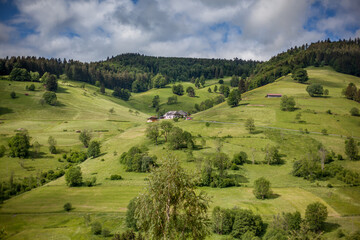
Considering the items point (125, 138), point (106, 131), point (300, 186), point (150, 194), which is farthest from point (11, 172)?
point (300, 186)

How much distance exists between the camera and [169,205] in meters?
18.4

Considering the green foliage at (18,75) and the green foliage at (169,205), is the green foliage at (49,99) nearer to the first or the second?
the green foliage at (18,75)

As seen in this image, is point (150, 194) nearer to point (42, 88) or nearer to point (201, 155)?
point (201, 155)

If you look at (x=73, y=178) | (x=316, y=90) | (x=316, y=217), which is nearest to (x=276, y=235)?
(x=316, y=217)

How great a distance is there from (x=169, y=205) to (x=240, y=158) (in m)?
62.4

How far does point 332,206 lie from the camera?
4781 centimetres

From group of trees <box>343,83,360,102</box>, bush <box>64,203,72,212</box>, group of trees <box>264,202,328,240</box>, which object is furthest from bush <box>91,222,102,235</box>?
group of trees <box>343,83,360,102</box>

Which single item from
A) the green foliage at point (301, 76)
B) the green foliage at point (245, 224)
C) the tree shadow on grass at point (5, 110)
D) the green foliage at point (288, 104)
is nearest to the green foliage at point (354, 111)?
the green foliage at point (288, 104)

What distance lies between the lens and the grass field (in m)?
47.9

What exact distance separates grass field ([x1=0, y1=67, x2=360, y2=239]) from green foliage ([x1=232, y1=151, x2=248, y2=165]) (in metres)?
3.27

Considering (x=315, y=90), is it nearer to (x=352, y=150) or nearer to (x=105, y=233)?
(x=352, y=150)

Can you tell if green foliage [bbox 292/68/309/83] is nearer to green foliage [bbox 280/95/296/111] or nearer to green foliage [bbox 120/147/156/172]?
green foliage [bbox 280/95/296/111]

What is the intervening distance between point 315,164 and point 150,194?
6610 centimetres

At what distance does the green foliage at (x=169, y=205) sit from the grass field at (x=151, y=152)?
7.64ft
